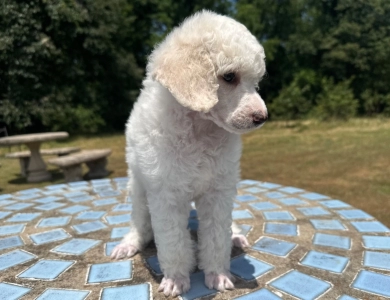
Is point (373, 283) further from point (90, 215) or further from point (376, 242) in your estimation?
point (90, 215)

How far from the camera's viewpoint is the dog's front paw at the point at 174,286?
216cm

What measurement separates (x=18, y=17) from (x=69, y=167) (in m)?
9.48

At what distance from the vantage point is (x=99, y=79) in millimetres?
16969

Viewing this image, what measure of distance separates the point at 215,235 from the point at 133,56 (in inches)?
679

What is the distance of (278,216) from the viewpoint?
3543 mm

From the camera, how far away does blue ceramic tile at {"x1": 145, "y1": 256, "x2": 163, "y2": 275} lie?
2.45 metres

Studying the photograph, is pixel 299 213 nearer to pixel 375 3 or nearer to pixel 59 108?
pixel 59 108

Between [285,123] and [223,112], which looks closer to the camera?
[223,112]

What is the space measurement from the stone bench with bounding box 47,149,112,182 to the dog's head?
15.4 feet

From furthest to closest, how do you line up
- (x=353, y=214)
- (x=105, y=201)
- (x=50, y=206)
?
(x=105, y=201) → (x=50, y=206) → (x=353, y=214)

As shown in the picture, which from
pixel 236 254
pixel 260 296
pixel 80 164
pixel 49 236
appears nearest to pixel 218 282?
pixel 260 296

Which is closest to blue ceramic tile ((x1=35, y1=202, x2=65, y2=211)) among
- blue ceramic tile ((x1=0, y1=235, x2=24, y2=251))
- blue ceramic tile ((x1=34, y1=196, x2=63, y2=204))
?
blue ceramic tile ((x1=34, y1=196, x2=63, y2=204))

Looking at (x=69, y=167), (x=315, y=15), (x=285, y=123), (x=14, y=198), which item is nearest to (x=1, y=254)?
(x=14, y=198)

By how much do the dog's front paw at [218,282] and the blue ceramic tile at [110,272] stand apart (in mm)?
561
